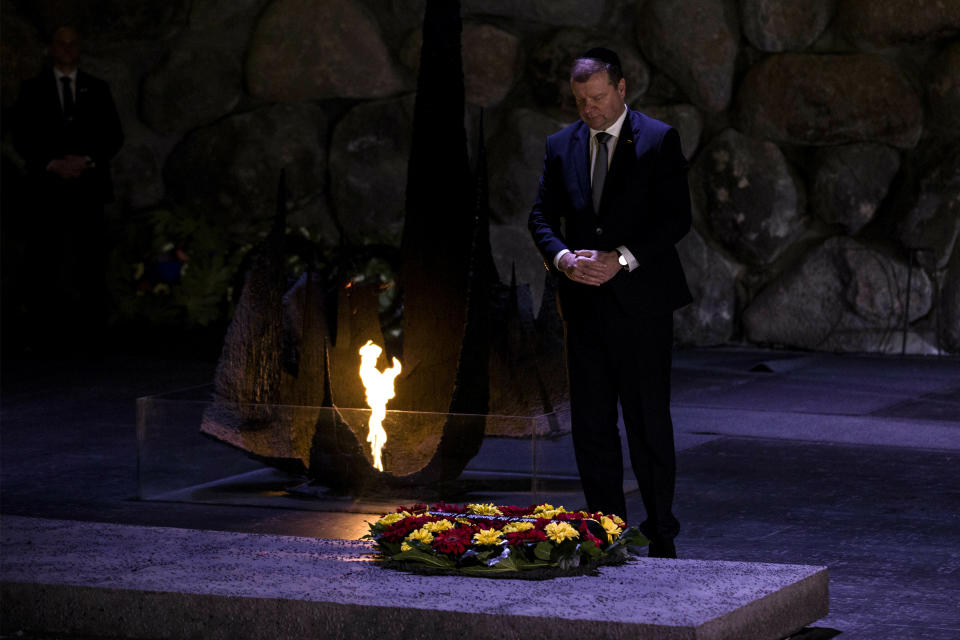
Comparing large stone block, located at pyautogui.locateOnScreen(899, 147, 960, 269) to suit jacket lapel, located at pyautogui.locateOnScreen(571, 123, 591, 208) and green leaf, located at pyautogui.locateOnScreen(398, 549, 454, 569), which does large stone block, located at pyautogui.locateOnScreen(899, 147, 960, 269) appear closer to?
suit jacket lapel, located at pyautogui.locateOnScreen(571, 123, 591, 208)

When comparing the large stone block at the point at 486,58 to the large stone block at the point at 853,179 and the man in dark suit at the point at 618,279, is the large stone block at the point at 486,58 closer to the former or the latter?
the large stone block at the point at 853,179

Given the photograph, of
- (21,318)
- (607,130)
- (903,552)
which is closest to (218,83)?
(21,318)

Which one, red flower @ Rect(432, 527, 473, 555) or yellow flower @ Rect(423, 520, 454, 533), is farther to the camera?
yellow flower @ Rect(423, 520, 454, 533)

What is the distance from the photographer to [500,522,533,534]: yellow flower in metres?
3.41

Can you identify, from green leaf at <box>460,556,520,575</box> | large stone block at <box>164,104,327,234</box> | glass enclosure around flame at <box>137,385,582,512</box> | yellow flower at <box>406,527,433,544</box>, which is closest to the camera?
green leaf at <box>460,556,520,575</box>

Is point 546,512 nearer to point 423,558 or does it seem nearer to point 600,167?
point 423,558

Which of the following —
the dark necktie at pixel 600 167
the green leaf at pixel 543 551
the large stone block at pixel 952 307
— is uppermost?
the dark necktie at pixel 600 167

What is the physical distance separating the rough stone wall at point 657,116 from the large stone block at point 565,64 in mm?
13

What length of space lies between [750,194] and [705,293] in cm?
61

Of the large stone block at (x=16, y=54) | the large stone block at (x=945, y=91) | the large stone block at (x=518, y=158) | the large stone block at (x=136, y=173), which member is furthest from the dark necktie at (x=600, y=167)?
the large stone block at (x=16, y=54)

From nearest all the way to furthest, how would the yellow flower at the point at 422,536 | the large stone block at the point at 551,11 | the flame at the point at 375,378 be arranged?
1. the yellow flower at the point at 422,536
2. the flame at the point at 375,378
3. the large stone block at the point at 551,11

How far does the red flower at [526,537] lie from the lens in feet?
11.0

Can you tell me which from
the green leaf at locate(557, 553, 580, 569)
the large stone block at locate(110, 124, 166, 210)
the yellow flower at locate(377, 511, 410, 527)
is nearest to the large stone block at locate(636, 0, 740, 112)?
the large stone block at locate(110, 124, 166, 210)

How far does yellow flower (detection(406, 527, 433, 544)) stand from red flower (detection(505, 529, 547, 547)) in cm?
17
